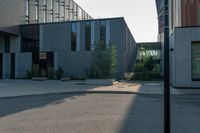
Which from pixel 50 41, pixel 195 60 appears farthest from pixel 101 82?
pixel 50 41

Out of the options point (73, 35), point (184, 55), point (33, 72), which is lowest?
point (33, 72)

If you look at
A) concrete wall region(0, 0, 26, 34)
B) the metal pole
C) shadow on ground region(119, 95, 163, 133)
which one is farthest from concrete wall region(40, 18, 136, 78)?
the metal pole

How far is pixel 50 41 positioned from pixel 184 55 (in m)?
21.8

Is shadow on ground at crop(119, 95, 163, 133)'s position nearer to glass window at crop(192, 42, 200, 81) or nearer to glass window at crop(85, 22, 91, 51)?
glass window at crop(192, 42, 200, 81)

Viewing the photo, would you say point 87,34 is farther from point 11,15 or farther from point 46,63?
point 11,15

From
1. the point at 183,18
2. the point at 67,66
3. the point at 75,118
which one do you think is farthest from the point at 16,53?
the point at 75,118

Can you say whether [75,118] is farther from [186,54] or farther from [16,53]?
[16,53]

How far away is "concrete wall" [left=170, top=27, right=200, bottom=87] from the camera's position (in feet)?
81.9

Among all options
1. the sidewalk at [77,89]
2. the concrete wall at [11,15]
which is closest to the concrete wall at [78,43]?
the concrete wall at [11,15]

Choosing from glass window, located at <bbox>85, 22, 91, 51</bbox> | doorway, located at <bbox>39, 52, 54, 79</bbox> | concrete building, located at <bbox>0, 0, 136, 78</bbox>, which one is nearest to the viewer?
concrete building, located at <bbox>0, 0, 136, 78</bbox>

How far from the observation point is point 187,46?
2517 cm

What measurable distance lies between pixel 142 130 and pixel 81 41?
33002mm

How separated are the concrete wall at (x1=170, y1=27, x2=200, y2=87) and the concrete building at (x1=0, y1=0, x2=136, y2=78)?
13.0 meters

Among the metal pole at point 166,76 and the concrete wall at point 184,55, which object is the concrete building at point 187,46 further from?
the metal pole at point 166,76
